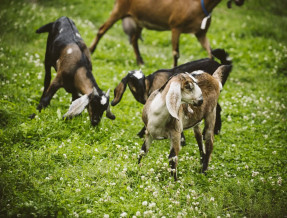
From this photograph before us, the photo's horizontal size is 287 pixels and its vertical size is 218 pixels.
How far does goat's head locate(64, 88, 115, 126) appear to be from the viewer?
561 centimetres

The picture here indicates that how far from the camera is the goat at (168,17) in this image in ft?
29.4

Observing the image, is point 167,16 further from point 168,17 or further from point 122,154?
point 122,154

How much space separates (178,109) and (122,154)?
53.1 inches

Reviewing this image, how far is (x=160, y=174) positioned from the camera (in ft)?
16.2

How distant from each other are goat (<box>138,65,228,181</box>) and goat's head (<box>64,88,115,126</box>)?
0.97 m

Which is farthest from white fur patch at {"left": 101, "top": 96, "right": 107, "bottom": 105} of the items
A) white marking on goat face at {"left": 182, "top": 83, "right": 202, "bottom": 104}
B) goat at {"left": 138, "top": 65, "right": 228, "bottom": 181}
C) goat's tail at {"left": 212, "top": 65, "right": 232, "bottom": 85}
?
goat's tail at {"left": 212, "top": 65, "right": 232, "bottom": 85}

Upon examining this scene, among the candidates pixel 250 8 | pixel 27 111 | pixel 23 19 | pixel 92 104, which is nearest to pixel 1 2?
pixel 23 19

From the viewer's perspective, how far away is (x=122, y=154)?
5.45m

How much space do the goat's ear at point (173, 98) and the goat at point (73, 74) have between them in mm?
1639

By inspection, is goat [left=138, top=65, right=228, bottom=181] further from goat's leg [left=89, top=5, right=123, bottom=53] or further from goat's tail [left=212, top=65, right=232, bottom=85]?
goat's leg [left=89, top=5, right=123, bottom=53]

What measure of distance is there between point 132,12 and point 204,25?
7.94 ft

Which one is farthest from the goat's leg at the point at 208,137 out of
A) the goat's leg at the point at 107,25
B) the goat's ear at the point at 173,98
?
the goat's leg at the point at 107,25

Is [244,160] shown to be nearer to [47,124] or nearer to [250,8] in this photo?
[47,124]

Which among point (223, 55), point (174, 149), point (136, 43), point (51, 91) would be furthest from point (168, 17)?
point (174, 149)
